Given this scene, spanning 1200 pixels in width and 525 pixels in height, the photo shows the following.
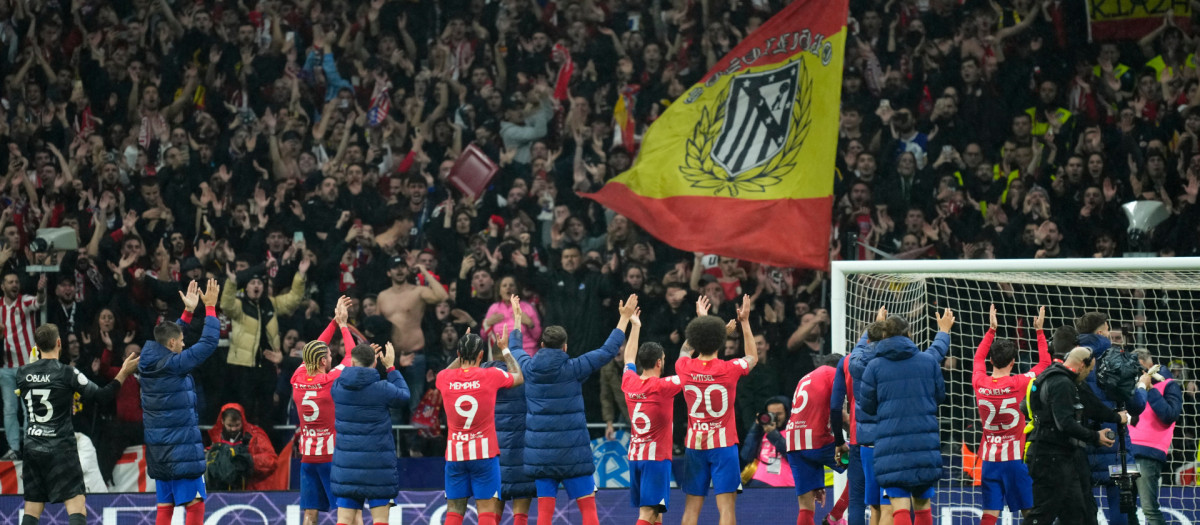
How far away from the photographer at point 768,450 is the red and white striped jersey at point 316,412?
3.88 m

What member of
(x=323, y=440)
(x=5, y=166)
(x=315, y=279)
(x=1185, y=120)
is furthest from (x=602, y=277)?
(x=5, y=166)

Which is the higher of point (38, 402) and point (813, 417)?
point (813, 417)

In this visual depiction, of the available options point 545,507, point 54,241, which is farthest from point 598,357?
point 54,241

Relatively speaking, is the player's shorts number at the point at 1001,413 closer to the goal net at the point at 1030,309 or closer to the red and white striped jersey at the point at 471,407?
the goal net at the point at 1030,309

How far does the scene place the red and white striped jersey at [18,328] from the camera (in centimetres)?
1537

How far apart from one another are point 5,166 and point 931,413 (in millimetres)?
12402

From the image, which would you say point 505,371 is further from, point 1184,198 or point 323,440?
point 1184,198

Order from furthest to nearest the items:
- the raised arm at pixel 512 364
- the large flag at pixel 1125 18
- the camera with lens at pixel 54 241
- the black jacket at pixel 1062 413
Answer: the large flag at pixel 1125 18 < the camera with lens at pixel 54 241 < the raised arm at pixel 512 364 < the black jacket at pixel 1062 413

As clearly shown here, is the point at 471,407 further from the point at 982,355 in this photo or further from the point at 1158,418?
the point at 1158,418

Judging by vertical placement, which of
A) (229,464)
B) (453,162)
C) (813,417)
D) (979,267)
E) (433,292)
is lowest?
(229,464)

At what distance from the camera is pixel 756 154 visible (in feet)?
48.0

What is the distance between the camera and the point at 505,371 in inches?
446

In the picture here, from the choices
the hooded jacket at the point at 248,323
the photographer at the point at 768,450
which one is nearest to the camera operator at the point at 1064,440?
the photographer at the point at 768,450

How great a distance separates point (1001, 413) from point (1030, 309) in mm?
4747
